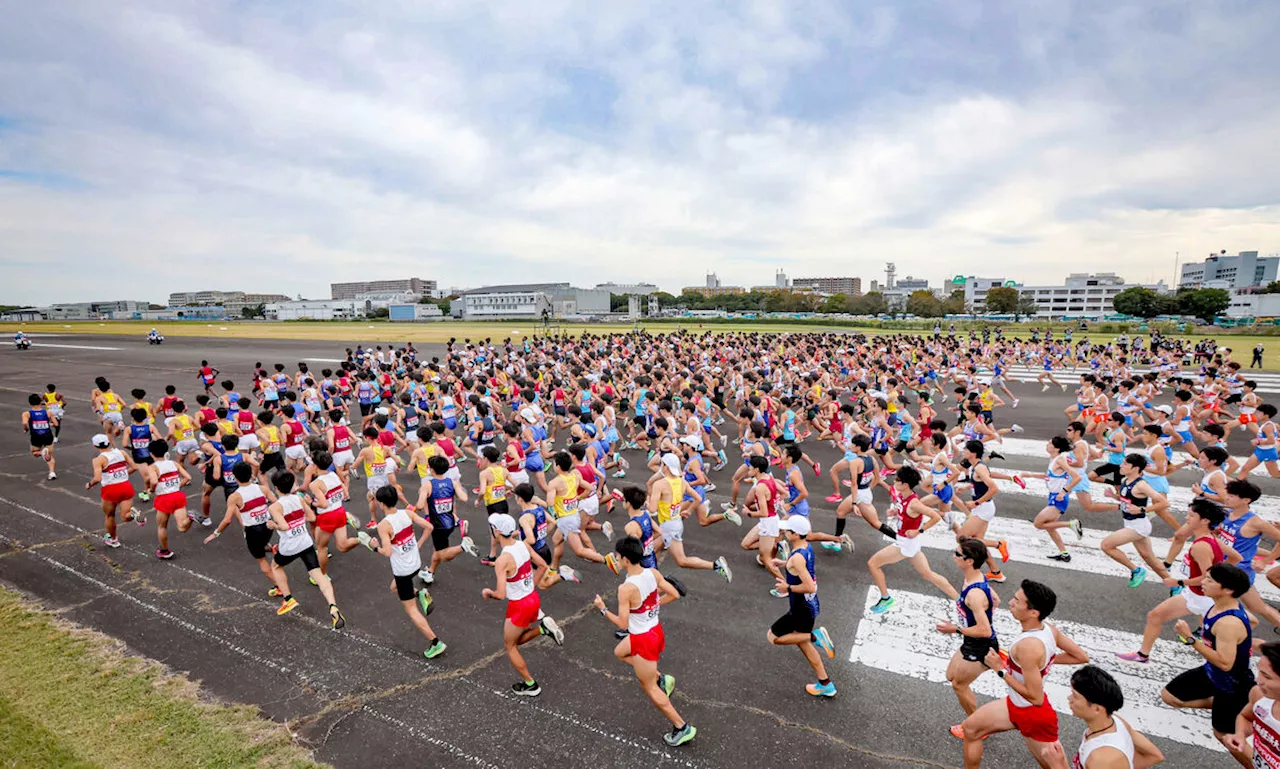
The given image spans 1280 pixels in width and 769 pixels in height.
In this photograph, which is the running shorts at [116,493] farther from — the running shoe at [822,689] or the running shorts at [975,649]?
the running shorts at [975,649]

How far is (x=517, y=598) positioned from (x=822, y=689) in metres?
3.04

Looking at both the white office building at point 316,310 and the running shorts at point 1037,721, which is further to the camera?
the white office building at point 316,310

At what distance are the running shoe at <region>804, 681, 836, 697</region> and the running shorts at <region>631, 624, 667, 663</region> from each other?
5.81 ft

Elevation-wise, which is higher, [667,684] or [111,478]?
[111,478]

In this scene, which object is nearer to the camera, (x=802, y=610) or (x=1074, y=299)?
(x=802, y=610)

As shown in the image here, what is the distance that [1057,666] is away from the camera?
5.78 m

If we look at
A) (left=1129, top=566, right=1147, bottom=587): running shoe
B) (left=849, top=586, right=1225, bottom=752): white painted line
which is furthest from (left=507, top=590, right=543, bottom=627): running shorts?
(left=1129, top=566, right=1147, bottom=587): running shoe

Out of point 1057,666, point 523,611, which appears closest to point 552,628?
point 523,611

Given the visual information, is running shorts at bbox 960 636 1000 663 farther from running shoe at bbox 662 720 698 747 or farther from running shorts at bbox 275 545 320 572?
running shorts at bbox 275 545 320 572

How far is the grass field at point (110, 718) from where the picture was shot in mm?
4570

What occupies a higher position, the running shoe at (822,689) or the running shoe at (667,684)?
the running shoe at (667,684)

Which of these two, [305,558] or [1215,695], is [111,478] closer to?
[305,558]

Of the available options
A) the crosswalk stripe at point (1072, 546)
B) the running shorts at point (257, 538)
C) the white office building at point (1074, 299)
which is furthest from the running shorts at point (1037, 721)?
the white office building at point (1074, 299)

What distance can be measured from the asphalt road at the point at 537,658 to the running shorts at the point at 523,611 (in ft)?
2.64
